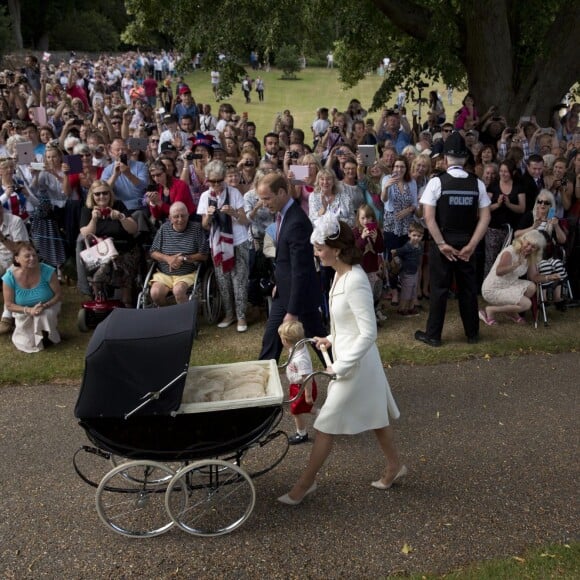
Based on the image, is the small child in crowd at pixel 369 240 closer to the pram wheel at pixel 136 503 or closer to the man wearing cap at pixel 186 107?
the pram wheel at pixel 136 503

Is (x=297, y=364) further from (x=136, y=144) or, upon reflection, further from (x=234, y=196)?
(x=136, y=144)

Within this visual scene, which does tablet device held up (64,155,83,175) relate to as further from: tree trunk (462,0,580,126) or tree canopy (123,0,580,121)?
tree trunk (462,0,580,126)

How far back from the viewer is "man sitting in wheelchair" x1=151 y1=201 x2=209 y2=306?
7.33 metres

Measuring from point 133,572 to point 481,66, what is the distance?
12763 millimetres

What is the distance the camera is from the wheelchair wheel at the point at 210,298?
25.0ft

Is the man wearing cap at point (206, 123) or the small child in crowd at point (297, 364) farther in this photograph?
the man wearing cap at point (206, 123)

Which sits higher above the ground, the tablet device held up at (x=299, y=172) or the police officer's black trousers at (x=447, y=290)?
the tablet device held up at (x=299, y=172)

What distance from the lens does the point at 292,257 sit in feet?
16.7

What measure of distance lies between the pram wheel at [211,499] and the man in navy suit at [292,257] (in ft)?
4.47

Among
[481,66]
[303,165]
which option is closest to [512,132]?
[481,66]

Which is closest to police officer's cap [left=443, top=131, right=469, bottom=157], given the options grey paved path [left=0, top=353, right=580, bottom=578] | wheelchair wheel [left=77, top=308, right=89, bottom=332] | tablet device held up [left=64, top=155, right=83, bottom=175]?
A: grey paved path [left=0, top=353, right=580, bottom=578]

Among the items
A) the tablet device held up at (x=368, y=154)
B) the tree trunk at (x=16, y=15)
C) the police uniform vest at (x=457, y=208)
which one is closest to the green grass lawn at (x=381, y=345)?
the police uniform vest at (x=457, y=208)

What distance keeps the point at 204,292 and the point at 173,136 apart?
17.2 feet

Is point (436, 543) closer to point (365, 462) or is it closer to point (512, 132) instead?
point (365, 462)
